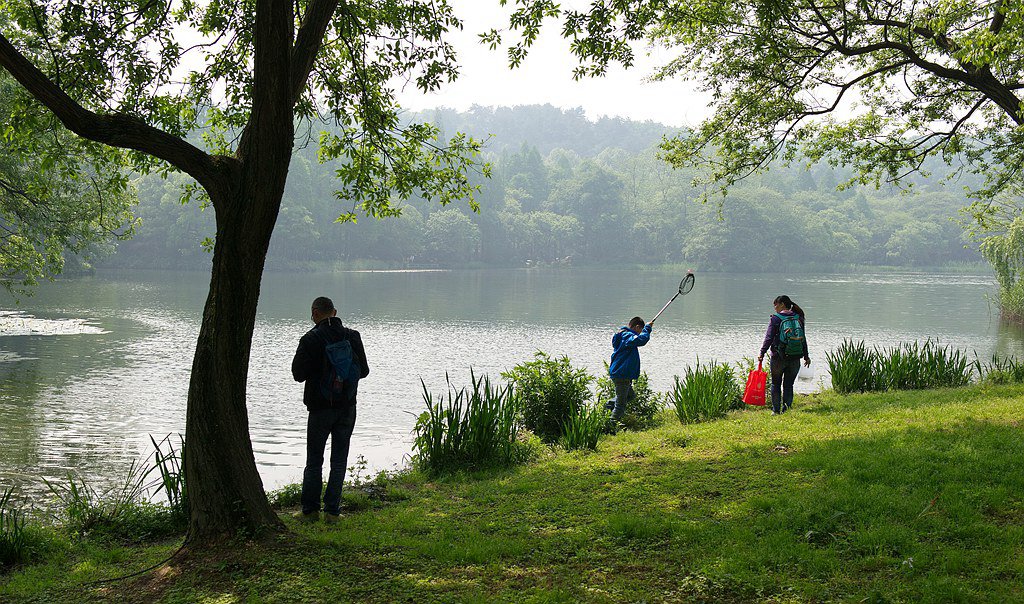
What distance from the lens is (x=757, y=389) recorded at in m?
11.6

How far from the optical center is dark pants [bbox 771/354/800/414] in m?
10.5

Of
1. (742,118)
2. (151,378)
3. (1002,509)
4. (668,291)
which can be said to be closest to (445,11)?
(742,118)

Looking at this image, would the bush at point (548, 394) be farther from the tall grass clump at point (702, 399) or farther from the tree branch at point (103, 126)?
the tree branch at point (103, 126)

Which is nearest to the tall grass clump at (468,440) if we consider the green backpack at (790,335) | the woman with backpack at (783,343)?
the woman with backpack at (783,343)

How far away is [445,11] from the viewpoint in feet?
32.6

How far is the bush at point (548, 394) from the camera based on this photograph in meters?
10.2

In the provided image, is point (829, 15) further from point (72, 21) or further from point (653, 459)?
point (72, 21)

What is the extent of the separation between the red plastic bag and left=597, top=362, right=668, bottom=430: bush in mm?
1374

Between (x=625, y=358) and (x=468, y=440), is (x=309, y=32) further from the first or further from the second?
(x=625, y=358)

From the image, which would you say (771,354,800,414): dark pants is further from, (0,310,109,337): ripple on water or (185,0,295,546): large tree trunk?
(0,310,109,337): ripple on water

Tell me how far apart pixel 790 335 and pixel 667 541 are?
20.3 ft

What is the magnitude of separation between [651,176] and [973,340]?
125m

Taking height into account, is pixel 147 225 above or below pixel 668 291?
above

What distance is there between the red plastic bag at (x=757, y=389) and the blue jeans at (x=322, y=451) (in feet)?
24.7
